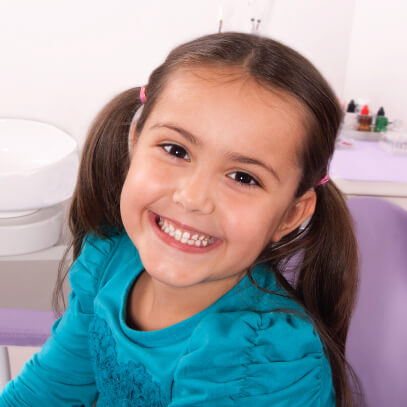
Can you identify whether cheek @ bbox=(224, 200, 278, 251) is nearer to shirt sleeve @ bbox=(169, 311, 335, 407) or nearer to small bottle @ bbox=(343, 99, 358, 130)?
shirt sleeve @ bbox=(169, 311, 335, 407)

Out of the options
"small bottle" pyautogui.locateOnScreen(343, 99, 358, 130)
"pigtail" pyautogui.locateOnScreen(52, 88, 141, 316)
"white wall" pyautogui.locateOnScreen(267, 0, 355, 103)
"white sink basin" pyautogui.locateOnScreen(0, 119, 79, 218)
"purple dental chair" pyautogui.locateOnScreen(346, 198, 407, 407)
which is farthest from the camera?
"small bottle" pyautogui.locateOnScreen(343, 99, 358, 130)

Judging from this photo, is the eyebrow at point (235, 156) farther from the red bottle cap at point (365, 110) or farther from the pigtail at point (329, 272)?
the red bottle cap at point (365, 110)

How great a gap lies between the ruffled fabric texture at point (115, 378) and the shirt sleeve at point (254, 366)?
8cm

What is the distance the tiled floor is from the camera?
161cm

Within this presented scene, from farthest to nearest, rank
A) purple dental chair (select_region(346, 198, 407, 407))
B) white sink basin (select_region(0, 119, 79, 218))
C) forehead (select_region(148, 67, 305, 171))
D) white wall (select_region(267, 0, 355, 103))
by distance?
white wall (select_region(267, 0, 355, 103)) < white sink basin (select_region(0, 119, 79, 218)) < purple dental chair (select_region(346, 198, 407, 407)) < forehead (select_region(148, 67, 305, 171))

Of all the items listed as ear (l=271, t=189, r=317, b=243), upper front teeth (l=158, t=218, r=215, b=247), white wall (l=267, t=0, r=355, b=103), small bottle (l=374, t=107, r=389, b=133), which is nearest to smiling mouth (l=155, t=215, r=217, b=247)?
upper front teeth (l=158, t=218, r=215, b=247)

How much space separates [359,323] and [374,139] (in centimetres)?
117

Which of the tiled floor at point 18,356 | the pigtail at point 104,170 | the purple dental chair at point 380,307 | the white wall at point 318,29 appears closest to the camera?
the purple dental chair at point 380,307

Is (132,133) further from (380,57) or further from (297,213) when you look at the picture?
(380,57)

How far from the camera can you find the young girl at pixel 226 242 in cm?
65

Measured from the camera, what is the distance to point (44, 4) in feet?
5.23

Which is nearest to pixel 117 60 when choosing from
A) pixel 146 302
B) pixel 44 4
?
pixel 44 4

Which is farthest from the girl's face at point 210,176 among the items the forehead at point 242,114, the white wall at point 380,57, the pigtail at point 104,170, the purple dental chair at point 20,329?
the white wall at point 380,57

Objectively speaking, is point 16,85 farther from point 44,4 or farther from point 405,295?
point 405,295
